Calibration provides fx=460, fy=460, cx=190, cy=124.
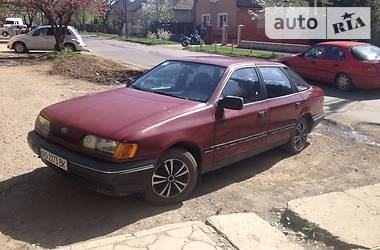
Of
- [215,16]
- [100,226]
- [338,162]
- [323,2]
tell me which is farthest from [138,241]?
[215,16]

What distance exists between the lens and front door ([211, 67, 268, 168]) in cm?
523

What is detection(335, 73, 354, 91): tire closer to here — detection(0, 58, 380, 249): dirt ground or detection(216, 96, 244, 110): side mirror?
detection(0, 58, 380, 249): dirt ground

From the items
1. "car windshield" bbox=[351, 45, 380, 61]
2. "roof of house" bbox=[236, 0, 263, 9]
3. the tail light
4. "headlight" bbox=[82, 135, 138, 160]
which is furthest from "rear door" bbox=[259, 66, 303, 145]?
"roof of house" bbox=[236, 0, 263, 9]

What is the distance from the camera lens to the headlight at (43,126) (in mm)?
4909

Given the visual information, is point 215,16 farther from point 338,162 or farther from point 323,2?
point 338,162

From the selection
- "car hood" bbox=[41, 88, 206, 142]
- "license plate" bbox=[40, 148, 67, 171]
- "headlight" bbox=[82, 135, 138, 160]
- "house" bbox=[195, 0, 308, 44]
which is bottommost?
"license plate" bbox=[40, 148, 67, 171]

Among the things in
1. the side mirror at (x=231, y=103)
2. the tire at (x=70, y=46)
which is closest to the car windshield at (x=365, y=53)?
the side mirror at (x=231, y=103)

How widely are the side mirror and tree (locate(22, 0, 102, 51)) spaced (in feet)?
52.0

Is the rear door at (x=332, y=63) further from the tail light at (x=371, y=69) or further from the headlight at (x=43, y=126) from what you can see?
the headlight at (x=43, y=126)

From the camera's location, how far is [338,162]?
672 centimetres

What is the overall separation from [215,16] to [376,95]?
35746 mm

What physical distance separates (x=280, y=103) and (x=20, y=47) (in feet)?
70.4

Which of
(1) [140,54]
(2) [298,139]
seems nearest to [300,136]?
(2) [298,139]

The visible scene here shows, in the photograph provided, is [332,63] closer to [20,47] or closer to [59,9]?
[59,9]
